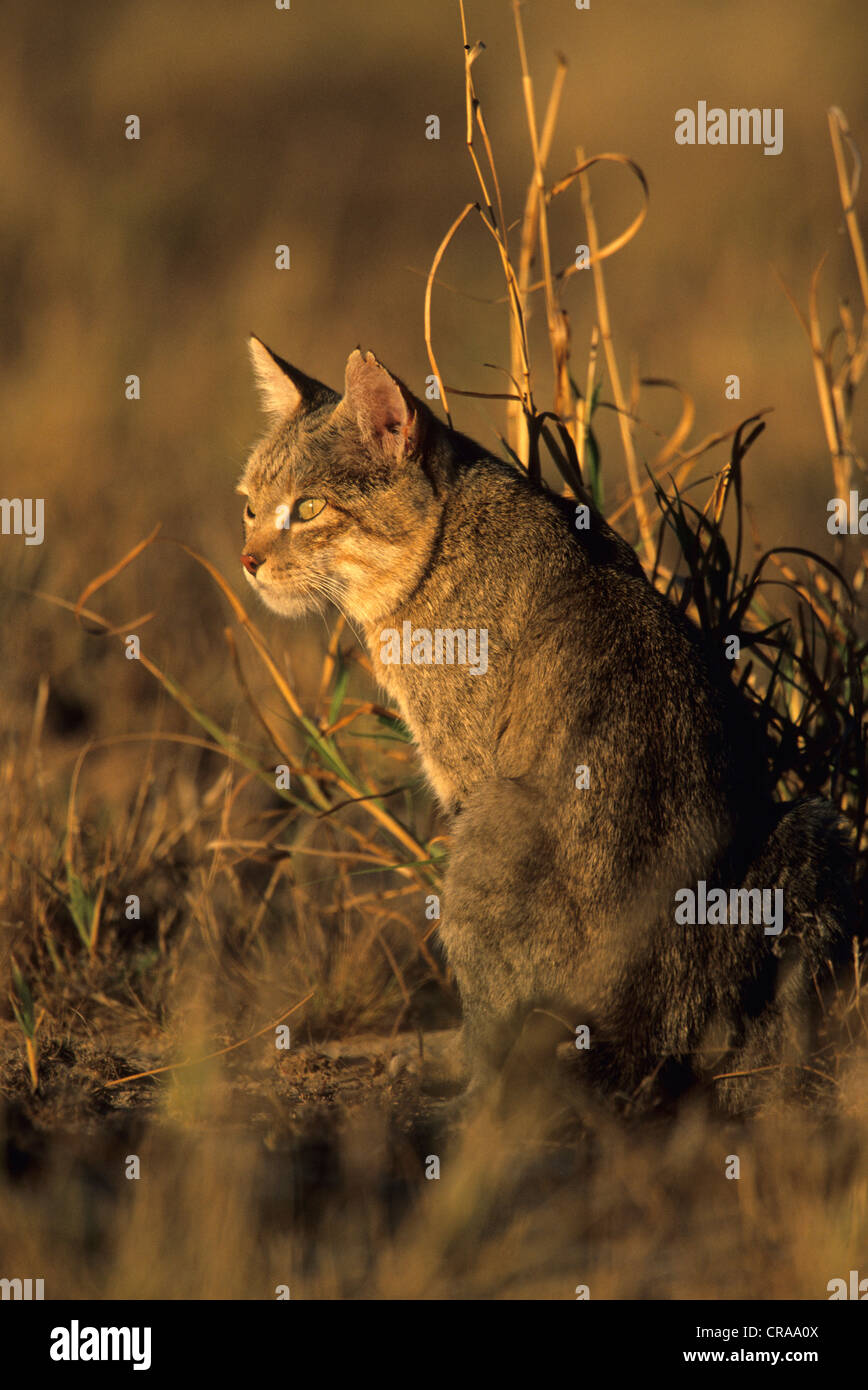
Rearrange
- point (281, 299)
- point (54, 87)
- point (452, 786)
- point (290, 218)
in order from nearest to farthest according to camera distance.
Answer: point (452, 786) < point (281, 299) < point (290, 218) < point (54, 87)

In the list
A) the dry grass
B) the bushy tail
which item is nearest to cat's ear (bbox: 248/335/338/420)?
the dry grass

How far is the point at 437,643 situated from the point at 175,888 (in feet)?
5.52

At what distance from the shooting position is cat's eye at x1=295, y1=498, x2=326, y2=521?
189 inches

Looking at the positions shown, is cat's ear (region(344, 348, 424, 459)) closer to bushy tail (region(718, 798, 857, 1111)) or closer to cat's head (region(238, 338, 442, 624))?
cat's head (region(238, 338, 442, 624))

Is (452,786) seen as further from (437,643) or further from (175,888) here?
(175,888)

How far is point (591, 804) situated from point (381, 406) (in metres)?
1.59

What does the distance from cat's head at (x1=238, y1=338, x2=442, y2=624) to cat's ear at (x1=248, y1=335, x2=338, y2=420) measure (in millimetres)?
256

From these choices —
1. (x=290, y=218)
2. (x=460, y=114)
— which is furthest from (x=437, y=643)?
(x=460, y=114)

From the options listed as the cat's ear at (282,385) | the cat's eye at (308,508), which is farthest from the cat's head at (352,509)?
the cat's ear at (282,385)

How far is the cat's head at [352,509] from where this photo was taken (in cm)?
469

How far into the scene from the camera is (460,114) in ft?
51.3

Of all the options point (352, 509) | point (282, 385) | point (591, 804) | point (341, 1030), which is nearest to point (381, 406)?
point (352, 509)

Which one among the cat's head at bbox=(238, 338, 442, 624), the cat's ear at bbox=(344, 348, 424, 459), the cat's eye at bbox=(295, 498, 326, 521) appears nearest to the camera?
the cat's ear at bbox=(344, 348, 424, 459)

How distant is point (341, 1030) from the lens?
4844 millimetres
